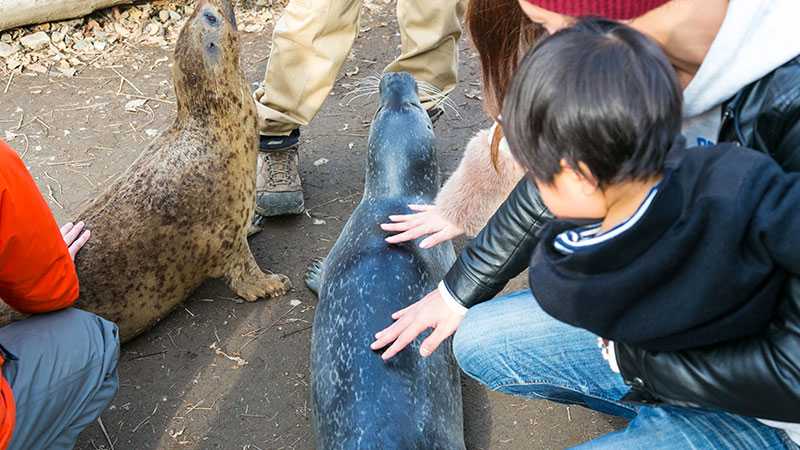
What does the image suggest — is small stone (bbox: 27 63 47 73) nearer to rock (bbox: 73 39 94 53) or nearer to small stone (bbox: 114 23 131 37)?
rock (bbox: 73 39 94 53)

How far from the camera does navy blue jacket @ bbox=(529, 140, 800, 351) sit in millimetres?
1687

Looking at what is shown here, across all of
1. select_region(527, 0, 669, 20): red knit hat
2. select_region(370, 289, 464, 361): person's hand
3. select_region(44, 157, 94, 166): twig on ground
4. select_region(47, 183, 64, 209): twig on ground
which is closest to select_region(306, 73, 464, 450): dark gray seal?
select_region(370, 289, 464, 361): person's hand

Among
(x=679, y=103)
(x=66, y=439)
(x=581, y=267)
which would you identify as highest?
(x=679, y=103)

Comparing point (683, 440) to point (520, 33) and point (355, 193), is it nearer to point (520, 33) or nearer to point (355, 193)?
point (520, 33)

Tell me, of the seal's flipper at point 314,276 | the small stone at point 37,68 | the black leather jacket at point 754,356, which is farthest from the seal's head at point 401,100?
the small stone at point 37,68

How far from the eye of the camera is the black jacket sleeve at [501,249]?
2543mm

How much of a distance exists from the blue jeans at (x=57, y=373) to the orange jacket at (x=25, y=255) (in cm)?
7

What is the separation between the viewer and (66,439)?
9.17 ft

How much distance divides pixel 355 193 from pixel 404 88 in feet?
2.11

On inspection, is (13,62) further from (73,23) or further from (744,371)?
(744,371)

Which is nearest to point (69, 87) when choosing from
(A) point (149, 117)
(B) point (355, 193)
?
(A) point (149, 117)

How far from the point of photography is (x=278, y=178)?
4.37m

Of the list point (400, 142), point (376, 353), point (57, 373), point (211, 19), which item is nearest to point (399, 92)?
point (400, 142)

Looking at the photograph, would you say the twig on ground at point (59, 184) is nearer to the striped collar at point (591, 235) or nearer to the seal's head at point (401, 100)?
the seal's head at point (401, 100)
